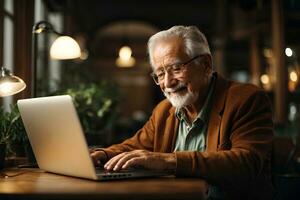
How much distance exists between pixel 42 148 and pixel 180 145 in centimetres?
66

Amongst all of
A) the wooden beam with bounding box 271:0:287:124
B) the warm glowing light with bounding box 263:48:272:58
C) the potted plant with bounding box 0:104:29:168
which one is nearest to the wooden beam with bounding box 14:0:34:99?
the potted plant with bounding box 0:104:29:168

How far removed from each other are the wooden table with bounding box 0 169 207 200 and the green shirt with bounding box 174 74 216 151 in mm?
455

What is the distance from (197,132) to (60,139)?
713 millimetres

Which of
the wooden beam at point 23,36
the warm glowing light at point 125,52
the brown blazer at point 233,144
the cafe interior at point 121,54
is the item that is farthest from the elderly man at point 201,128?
the warm glowing light at point 125,52

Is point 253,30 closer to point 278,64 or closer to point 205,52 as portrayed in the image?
point 278,64

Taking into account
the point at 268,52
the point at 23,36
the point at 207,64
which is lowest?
the point at 207,64

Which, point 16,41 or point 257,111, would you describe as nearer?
point 257,111

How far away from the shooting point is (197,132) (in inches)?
96.3

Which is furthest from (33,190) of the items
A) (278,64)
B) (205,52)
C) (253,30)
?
(253,30)

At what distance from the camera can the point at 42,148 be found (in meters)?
2.19

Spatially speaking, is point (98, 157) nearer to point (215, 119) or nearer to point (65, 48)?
point (215, 119)

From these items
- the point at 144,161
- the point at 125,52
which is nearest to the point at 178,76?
the point at 144,161

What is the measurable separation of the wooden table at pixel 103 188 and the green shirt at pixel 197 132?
455 mm

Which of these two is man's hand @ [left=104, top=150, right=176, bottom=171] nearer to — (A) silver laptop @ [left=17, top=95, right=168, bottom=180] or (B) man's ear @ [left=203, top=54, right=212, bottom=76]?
(A) silver laptop @ [left=17, top=95, right=168, bottom=180]
